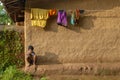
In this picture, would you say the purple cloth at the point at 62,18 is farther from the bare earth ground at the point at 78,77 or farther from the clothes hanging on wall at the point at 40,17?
the bare earth ground at the point at 78,77

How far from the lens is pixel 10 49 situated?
11.0 meters

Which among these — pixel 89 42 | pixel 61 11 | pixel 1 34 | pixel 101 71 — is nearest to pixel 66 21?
pixel 61 11

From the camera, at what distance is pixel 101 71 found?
9.66m

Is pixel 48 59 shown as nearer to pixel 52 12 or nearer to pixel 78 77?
pixel 78 77

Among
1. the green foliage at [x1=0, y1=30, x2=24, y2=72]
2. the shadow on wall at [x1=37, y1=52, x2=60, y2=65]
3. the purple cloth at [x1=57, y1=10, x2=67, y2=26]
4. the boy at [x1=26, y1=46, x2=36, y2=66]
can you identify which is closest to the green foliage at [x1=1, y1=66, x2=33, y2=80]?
the boy at [x1=26, y1=46, x2=36, y2=66]

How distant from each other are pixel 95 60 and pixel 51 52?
1476 millimetres

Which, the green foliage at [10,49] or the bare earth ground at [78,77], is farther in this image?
the green foliage at [10,49]

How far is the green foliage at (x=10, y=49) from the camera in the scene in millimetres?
10688

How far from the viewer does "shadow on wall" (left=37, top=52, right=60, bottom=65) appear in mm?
10016

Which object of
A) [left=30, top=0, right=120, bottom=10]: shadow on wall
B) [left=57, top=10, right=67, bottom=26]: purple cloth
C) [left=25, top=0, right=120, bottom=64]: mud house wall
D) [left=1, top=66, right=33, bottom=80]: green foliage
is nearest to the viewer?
[left=1, top=66, right=33, bottom=80]: green foliage

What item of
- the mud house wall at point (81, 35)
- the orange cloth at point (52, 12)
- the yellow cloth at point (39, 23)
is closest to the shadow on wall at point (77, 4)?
the mud house wall at point (81, 35)

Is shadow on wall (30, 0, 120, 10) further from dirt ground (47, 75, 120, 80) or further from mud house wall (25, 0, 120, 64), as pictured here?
dirt ground (47, 75, 120, 80)

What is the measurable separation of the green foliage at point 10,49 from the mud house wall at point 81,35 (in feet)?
3.25

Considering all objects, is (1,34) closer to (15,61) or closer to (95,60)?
(15,61)
